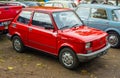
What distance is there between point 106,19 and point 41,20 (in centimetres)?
324

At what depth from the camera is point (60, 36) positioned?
19.9 ft

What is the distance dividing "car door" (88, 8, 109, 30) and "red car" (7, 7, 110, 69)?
206 cm

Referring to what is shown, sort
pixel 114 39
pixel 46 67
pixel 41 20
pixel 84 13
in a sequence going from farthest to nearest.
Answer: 1. pixel 84 13
2. pixel 114 39
3. pixel 41 20
4. pixel 46 67

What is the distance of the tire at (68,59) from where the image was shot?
586 centimetres

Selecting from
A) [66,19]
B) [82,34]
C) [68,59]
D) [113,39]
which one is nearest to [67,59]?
[68,59]

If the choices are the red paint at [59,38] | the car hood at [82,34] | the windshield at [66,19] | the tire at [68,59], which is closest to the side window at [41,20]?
the red paint at [59,38]

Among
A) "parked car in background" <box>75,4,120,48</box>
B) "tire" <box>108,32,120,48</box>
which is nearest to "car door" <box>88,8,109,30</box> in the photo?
"parked car in background" <box>75,4,120,48</box>

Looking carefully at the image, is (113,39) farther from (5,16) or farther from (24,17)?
(5,16)

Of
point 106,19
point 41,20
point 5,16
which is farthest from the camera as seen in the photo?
point 5,16

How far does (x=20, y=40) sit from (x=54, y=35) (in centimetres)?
173

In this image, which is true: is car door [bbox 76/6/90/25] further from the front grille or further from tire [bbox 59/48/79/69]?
tire [bbox 59/48/79/69]

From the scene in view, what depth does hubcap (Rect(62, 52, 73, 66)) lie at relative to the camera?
5957 mm

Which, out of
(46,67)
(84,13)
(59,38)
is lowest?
(46,67)

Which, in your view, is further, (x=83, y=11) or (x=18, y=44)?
(x=83, y=11)
